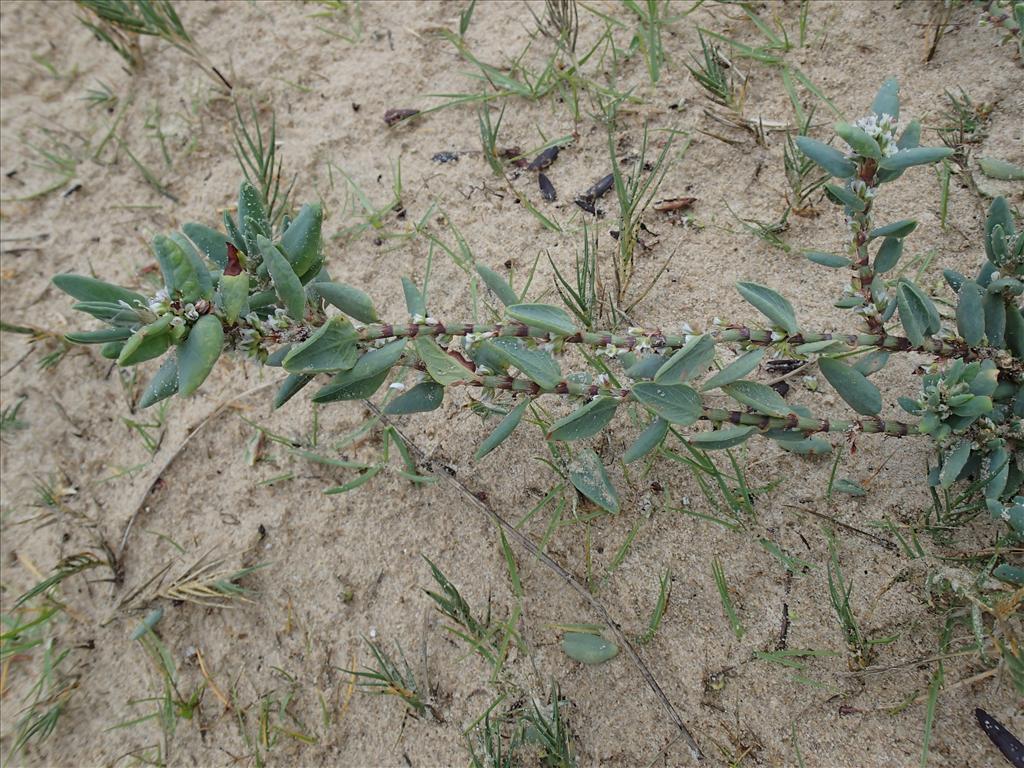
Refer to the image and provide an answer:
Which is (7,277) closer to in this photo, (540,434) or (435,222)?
(435,222)

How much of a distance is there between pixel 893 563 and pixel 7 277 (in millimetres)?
3175

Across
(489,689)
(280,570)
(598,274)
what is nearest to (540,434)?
(598,274)

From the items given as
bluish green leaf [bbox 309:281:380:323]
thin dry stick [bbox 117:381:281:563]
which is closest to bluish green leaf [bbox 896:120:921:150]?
bluish green leaf [bbox 309:281:380:323]

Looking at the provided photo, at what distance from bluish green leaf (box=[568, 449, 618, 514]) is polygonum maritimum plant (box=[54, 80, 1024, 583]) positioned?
0.19 metres

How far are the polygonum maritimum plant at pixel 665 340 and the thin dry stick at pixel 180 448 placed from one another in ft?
2.85

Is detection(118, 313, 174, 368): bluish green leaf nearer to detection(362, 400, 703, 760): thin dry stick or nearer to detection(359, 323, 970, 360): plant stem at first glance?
detection(359, 323, 970, 360): plant stem

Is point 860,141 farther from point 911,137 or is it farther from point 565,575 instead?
point 565,575

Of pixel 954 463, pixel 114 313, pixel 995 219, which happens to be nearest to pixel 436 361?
pixel 114 313

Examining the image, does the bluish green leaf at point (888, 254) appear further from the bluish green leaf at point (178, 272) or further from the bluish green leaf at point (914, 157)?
the bluish green leaf at point (178, 272)

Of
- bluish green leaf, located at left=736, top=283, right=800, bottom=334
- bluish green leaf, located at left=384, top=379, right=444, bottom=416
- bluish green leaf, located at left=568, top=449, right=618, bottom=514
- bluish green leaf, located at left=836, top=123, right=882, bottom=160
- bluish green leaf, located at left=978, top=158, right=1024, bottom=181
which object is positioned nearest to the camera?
bluish green leaf, located at left=836, top=123, right=882, bottom=160

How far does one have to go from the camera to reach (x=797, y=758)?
1600 millimetres

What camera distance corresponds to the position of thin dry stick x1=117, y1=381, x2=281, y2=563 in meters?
2.35

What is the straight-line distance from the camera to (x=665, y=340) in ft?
5.21

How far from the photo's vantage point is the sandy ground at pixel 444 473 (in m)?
1.72
